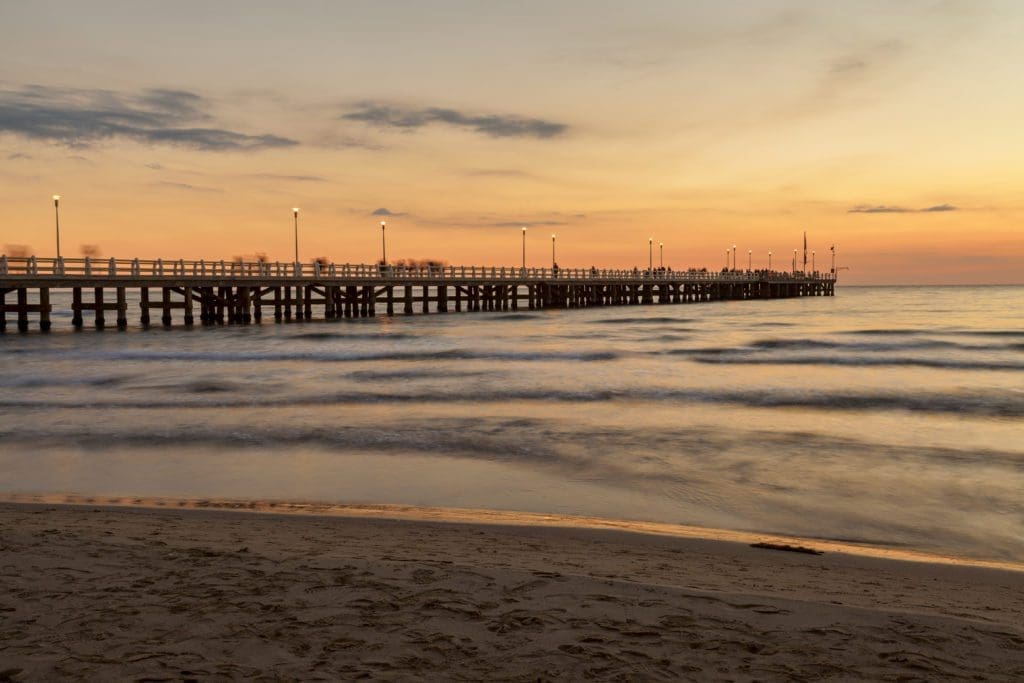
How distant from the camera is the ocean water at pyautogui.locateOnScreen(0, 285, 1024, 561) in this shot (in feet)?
27.3

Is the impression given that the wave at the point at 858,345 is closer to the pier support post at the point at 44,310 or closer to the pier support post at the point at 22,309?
the pier support post at the point at 44,310

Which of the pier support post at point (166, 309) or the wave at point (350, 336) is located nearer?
the wave at point (350, 336)

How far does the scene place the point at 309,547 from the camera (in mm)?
5832

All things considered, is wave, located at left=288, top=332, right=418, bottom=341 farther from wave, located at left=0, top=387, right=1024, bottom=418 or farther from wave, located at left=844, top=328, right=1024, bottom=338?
wave, located at left=844, top=328, right=1024, bottom=338

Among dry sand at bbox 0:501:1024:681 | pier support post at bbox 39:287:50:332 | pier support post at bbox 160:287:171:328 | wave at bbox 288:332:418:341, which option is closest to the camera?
dry sand at bbox 0:501:1024:681

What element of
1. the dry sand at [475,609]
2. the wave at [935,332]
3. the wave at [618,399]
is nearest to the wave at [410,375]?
the wave at [618,399]

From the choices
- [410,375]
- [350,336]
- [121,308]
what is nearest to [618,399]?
[410,375]

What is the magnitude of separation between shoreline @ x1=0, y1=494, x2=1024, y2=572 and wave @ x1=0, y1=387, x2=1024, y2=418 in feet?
27.0

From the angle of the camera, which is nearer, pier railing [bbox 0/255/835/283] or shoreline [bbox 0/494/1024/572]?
shoreline [bbox 0/494/1024/572]

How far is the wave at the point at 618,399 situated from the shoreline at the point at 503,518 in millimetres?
8243

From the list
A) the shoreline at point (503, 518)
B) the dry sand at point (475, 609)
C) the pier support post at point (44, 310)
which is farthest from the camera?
the pier support post at point (44, 310)

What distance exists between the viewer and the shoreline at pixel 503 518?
6.44m

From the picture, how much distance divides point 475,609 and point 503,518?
112 inches

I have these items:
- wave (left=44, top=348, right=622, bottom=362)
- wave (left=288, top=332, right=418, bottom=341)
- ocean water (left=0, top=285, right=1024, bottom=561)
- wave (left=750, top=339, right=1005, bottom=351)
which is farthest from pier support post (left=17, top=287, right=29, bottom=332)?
wave (left=750, top=339, right=1005, bottom=351)
